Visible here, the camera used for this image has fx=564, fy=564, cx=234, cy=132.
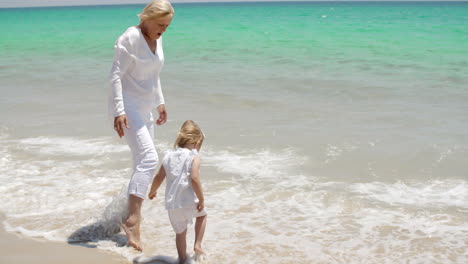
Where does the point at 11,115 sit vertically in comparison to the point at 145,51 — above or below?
below

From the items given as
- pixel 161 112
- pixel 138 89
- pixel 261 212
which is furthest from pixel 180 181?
pixel 261 212

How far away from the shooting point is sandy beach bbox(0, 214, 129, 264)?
368 cm

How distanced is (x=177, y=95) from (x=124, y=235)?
21.2 ft

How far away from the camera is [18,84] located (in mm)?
12453

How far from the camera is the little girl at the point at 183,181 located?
11.5 feet

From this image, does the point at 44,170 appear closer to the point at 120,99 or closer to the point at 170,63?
the point at 120,99

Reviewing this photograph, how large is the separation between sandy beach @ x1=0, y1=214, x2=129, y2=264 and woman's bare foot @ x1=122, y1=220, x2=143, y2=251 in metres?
0.14

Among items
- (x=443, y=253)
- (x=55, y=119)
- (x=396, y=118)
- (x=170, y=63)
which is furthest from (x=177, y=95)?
(x=443, y=253)

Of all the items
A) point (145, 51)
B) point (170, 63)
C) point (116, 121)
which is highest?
point (145, 51)

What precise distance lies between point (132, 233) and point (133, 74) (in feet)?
3.57

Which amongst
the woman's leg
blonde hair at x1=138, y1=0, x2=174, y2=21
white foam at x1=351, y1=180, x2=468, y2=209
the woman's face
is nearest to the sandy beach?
the woman's leg

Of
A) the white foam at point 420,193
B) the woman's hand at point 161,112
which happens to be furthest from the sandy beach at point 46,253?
the white foam at point 420,193

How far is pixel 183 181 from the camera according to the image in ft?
11.5

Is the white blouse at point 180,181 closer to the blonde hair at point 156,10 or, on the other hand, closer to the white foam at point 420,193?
the blonde hair at point 156,10
